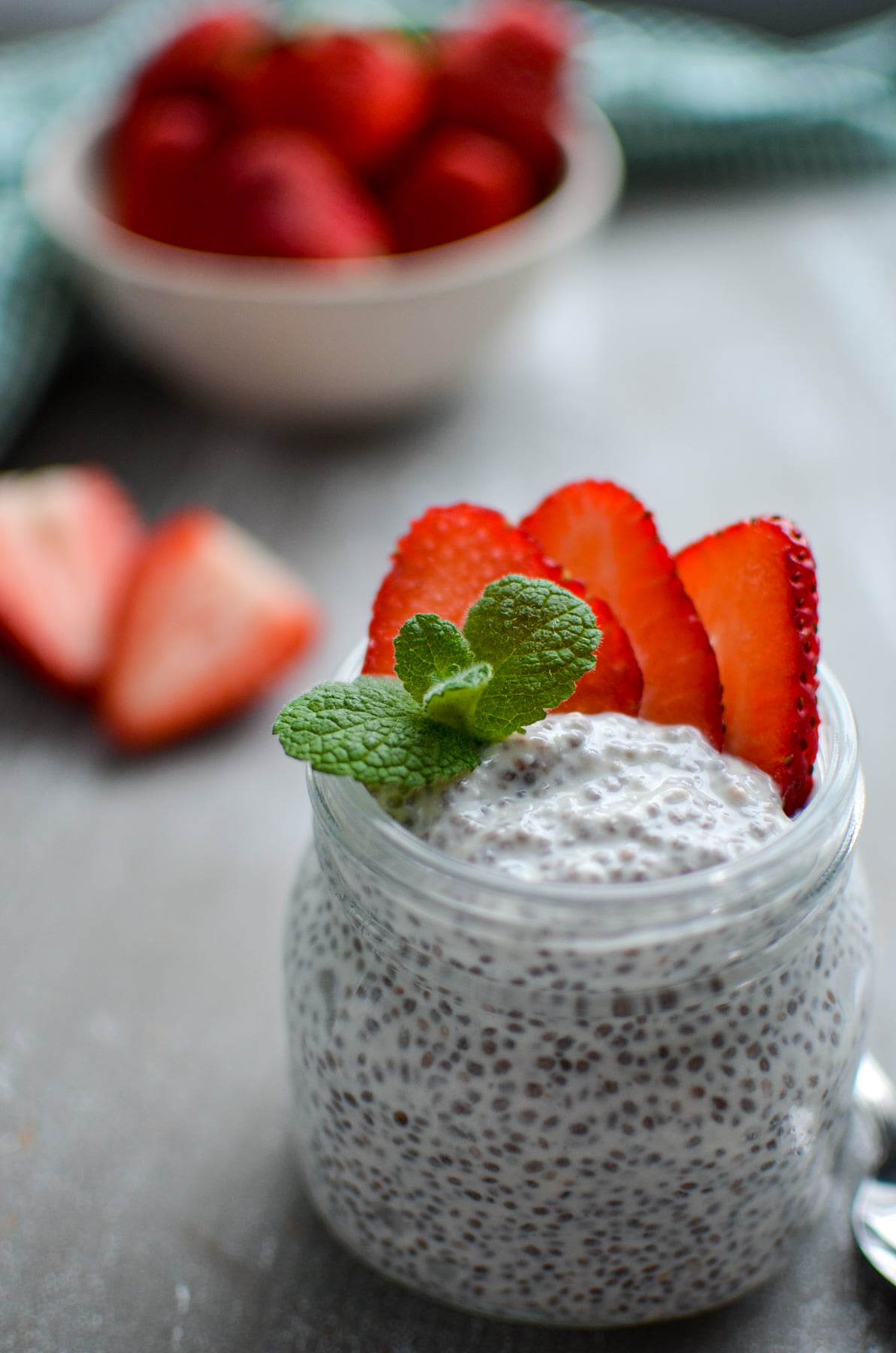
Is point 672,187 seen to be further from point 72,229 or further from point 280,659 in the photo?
point 280,659

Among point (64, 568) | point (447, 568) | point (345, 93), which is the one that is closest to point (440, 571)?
point (447, 568)

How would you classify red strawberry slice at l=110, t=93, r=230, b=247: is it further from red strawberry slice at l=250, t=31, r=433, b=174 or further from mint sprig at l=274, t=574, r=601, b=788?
mint sprig at l=274, t=574, r=601, b=788

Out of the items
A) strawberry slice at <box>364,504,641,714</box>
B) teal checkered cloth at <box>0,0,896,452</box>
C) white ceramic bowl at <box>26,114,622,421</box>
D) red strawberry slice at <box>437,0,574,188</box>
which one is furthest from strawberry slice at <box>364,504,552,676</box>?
teal checkered cloth at <box>0,0,896,452</box>

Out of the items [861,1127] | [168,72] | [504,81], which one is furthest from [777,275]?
[861,1127]

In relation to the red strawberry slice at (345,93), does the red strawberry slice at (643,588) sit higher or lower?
higher

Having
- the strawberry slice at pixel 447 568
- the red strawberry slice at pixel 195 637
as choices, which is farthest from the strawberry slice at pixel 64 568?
the strawberry slice at pixel 447 568

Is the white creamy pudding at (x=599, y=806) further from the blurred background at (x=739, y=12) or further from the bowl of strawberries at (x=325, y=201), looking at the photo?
the blurred background at (x=739, y=12)
